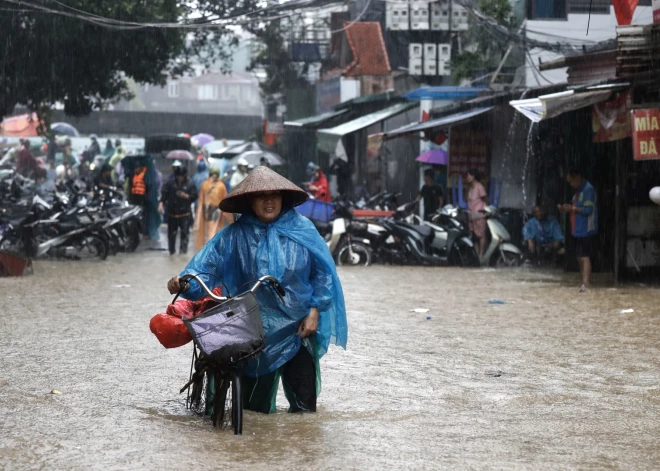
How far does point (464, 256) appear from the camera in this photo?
18141mm

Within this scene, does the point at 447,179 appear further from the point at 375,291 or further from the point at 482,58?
the point at 375,291

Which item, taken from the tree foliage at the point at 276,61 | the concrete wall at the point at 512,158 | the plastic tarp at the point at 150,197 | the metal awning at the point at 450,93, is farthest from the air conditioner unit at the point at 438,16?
the tree foliage at the point at 276,61

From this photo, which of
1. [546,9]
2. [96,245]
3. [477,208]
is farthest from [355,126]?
[96,245]

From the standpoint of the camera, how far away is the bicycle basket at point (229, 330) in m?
5.42

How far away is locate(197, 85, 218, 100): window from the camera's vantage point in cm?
12838

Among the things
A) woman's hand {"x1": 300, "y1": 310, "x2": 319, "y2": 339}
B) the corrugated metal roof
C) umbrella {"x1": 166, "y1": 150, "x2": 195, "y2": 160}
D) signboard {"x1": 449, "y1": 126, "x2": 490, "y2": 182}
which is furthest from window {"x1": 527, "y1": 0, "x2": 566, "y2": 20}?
woman's hand {"x1": 300, "y1": 310, "x2": 319, "y2": 339}

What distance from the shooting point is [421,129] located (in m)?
19.1

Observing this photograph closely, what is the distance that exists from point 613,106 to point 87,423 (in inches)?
403

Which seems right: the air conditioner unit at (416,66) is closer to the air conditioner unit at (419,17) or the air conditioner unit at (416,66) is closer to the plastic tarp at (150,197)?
the air conditioner unit at (419,17)

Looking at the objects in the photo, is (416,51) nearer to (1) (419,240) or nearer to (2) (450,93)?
(2) (450,93)

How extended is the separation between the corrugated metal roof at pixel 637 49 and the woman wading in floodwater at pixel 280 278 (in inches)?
346

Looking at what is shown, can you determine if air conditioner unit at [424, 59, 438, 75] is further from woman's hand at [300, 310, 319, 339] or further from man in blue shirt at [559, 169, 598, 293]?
woman's hand at [300, 310, 319, 339]

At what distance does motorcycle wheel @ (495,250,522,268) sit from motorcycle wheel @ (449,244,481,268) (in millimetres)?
346

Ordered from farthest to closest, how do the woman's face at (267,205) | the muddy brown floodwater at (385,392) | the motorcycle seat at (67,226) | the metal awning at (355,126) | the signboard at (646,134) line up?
the metal awning at (355,126) → the motorcycle seat at (67,226) → the signboard at (646,134) → the woman's face at (267,205) → the muddy brown floodwater at (385,392)
